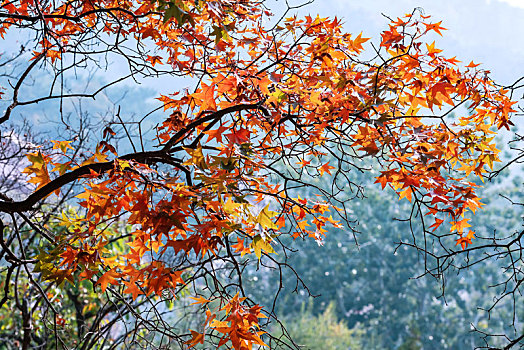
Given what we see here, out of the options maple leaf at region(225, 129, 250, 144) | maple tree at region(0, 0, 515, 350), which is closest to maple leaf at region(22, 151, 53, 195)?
maple tree at region(0, 0, 515, 350)

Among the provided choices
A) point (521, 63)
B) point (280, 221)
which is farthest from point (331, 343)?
point (521, 63)

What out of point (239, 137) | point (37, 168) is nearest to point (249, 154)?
point (239, 137)

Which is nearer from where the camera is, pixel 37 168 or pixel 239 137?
pixel 239 137

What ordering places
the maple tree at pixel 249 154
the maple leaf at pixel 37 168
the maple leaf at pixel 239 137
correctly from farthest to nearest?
the maple leaf at pixel 37 168, the maple leaf at pixel 239 137, the maple tree at pixel 249 154

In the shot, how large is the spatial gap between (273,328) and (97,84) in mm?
6635

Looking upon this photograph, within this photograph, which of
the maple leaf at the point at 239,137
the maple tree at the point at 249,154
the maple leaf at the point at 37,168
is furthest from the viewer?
the maple leaf at the point at 37,168

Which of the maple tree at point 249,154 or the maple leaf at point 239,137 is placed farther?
the maple leaf at point 239,137

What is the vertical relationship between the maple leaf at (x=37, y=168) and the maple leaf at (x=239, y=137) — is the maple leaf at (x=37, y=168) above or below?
above

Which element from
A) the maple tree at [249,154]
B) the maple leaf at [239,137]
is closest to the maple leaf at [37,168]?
the maple tree at [249,154]

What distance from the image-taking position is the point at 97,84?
459 inches

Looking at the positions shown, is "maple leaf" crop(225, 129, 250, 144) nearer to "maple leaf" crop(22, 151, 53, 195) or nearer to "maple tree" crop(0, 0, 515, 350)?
"maple tree" crop(0, 0, 515, 350)

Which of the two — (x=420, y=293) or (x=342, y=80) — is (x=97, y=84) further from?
(x=342, y=80)

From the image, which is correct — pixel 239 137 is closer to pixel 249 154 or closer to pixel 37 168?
pixel 249 154

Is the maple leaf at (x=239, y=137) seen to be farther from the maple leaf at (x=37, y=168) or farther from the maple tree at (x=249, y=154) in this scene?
the maple leaf at (x=37, y=168)
